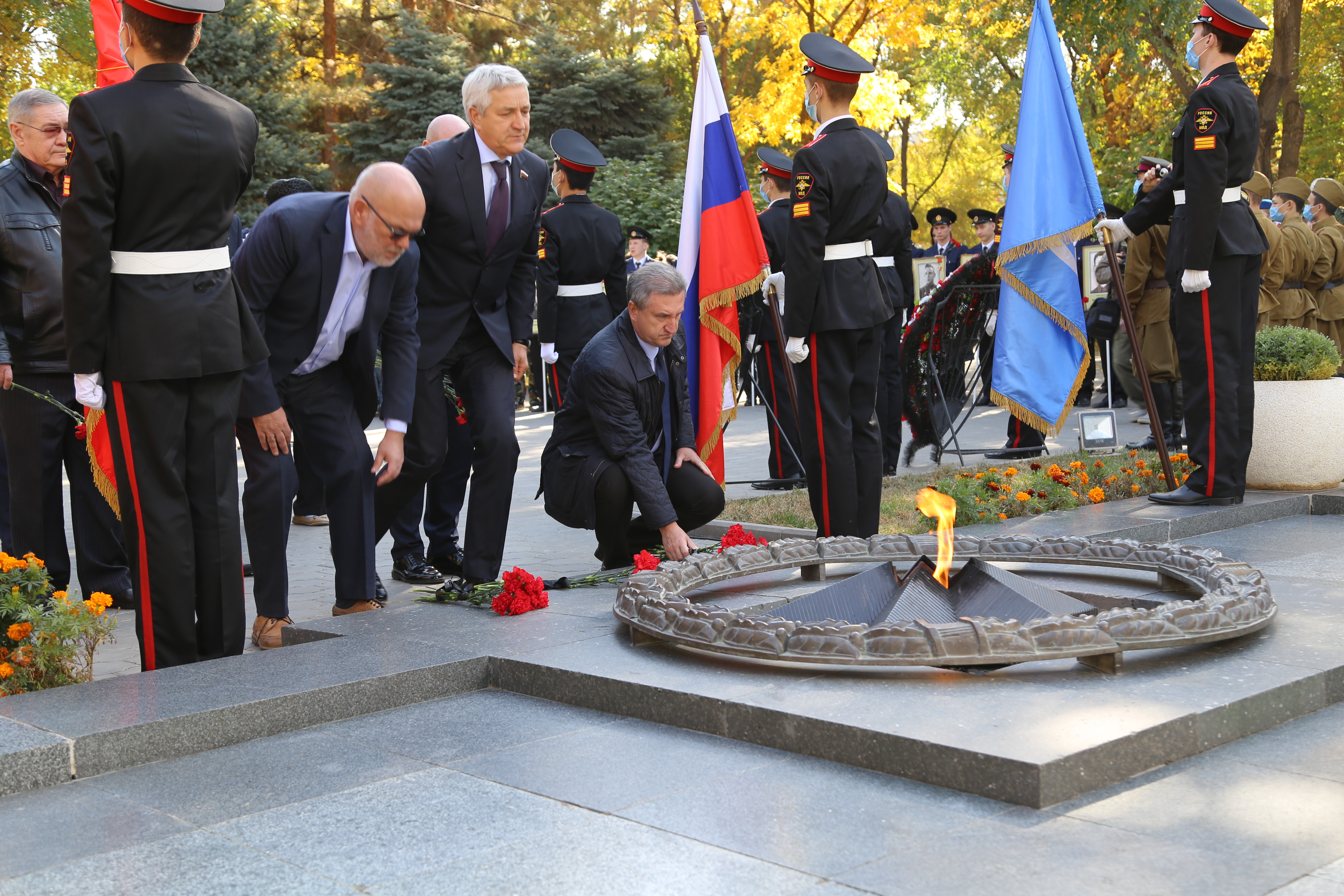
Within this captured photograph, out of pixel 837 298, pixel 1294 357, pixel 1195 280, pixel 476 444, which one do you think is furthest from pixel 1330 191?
pixel 476 444

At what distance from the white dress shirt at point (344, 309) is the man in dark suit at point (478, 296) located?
1.69 feet

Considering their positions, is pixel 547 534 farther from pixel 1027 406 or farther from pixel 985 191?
pixel 985 191

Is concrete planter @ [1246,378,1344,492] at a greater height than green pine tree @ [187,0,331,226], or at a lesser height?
lesser

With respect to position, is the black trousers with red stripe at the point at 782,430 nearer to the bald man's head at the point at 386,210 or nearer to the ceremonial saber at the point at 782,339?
the ceremonial saber at the point at 782,339

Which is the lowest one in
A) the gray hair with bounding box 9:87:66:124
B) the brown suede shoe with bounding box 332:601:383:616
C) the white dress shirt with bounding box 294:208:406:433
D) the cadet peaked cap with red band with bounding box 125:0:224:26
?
the brown suede shoe with bounding box 332:601:383:616

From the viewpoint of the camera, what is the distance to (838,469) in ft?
21.5

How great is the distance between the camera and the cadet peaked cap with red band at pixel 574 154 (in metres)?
9.05

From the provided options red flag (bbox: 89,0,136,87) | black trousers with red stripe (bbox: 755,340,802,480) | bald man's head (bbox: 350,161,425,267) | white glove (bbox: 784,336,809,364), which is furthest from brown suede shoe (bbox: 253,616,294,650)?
black trousers with red stripe (bbox: 755,340,802,480)

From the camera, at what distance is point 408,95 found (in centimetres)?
3045

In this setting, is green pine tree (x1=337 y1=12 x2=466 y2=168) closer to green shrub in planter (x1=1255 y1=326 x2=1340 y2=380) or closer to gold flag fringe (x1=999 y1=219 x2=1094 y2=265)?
gold flag fringe (x1=999 y1=219 x2=1094 y2=265)

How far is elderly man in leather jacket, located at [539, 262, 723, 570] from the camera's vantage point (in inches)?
231

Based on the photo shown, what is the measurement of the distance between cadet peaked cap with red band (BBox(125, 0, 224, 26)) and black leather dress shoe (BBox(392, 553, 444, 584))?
3.05 meters

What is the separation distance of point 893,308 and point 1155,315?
9.46 feet

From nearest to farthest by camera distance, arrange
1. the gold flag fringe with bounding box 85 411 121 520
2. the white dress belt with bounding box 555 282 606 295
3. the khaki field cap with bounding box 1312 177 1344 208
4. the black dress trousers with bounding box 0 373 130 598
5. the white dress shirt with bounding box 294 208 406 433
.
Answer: the gold flag fringe with bounding box 85 411 121 520 → the white dress shirt with bounding box 294 208 406 433 → the black dress trousers with bounding box 0 373 130 598 → the white dress belt with bounding box 555 282 606 295 → the khaki field cap with bounding box 1312 177 1344 208
